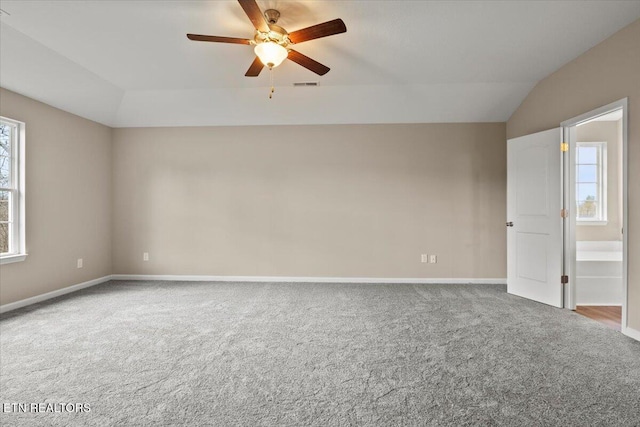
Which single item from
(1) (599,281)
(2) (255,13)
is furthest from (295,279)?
(1) (599,281)

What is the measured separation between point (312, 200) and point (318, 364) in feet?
9.37

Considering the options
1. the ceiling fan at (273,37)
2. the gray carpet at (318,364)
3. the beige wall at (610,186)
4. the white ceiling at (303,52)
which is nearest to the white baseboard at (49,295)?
the gray carpet at (318,364)

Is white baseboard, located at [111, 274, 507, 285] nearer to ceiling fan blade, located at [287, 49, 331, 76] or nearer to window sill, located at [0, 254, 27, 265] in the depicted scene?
window sill, located at [0, 254, 27, 265]

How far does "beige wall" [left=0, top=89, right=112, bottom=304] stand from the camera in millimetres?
3535

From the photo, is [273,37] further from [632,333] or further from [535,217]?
[632,333]

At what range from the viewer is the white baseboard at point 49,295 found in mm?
3327

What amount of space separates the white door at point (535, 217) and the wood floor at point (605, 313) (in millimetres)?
264

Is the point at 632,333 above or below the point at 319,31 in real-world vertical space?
below

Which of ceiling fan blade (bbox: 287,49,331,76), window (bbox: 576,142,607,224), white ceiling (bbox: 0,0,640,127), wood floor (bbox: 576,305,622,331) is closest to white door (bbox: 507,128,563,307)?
wood floor (bbox: 576,305,622,331)

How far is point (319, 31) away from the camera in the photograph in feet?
7.34

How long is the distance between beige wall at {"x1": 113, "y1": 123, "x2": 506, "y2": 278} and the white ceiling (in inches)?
13.0

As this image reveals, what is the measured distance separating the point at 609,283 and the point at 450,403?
10.6 ft

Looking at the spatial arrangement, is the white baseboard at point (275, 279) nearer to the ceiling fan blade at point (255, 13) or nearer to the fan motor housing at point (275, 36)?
the fan motor housing at point (275, 36)

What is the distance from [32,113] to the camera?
360 cm
